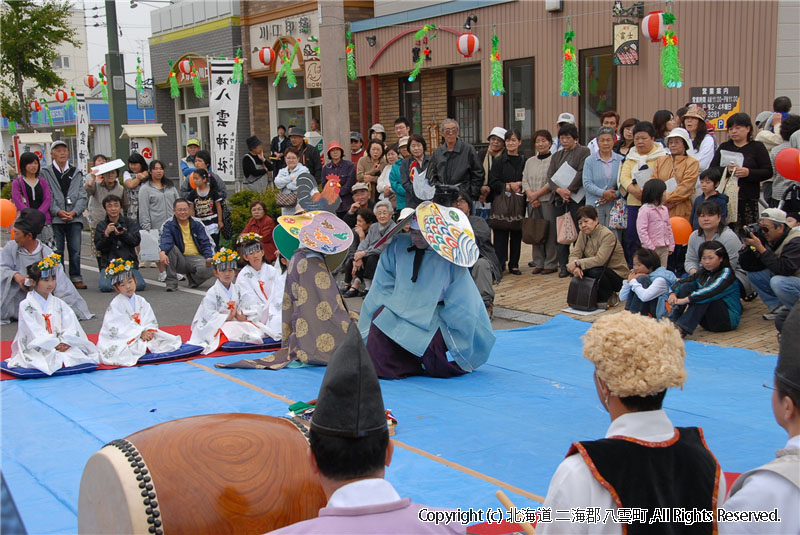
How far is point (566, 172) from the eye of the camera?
8922 mm

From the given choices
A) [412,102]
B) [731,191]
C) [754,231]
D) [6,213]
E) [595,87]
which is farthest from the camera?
[412,102]

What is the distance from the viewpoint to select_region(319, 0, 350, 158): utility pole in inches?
493

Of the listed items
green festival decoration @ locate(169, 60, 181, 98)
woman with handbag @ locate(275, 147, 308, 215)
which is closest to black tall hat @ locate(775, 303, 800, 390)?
woman with handbag @ locate(275, 147, 308, 215)

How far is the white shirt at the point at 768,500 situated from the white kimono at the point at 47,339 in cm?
558

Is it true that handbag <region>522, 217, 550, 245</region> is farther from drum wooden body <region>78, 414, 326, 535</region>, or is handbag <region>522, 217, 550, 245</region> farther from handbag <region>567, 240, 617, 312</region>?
drum wooden body <region>78, 414, 326, 535</region>

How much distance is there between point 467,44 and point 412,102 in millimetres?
3044

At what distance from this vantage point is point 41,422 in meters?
5.17

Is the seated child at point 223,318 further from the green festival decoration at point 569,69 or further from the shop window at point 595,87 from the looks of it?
the shop window at point 595,87

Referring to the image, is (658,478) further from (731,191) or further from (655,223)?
(731,191)

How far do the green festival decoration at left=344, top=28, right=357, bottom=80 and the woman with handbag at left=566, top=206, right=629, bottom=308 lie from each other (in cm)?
842

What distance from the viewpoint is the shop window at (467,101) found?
47.0ft

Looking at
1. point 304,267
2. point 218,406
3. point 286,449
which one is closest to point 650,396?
point 286,449

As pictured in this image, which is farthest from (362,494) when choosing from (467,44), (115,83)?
(115,83)

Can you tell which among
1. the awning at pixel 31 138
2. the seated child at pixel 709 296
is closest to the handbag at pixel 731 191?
the seated child at pixel 709 296
